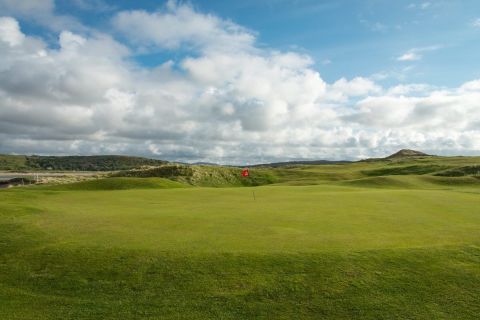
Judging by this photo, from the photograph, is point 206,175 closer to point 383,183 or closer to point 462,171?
point 383,183

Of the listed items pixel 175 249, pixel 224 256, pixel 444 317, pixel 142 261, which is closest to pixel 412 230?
pixel 444 317

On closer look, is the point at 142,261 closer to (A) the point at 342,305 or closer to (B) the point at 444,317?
(A) the point at 342,305

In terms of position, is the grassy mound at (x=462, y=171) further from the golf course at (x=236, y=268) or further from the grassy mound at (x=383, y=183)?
the golf course at (x=236, y=268)

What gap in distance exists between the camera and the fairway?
1098cm

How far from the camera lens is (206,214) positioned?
69.1 ft

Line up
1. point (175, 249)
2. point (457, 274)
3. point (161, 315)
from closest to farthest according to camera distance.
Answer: point (161, 315)
point (457, 274)
point (175, 249)

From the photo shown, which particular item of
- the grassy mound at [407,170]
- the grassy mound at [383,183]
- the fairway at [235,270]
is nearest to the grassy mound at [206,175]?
the grassy mound at [407,170]

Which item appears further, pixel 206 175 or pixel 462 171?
pixel 462 171

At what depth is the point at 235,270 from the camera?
41.3 ft

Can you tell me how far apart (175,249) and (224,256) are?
1.80 m

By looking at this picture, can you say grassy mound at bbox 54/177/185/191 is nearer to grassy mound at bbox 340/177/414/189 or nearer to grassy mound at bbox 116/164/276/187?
grassy mound at bbox 116/164/276/187

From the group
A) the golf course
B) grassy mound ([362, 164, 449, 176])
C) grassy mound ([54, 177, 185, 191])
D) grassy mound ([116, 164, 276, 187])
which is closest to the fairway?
the golf course

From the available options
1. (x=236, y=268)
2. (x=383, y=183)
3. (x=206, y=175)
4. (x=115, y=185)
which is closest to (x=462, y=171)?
(x=383, y=183)

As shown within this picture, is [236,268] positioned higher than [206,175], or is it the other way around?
[206,175]
